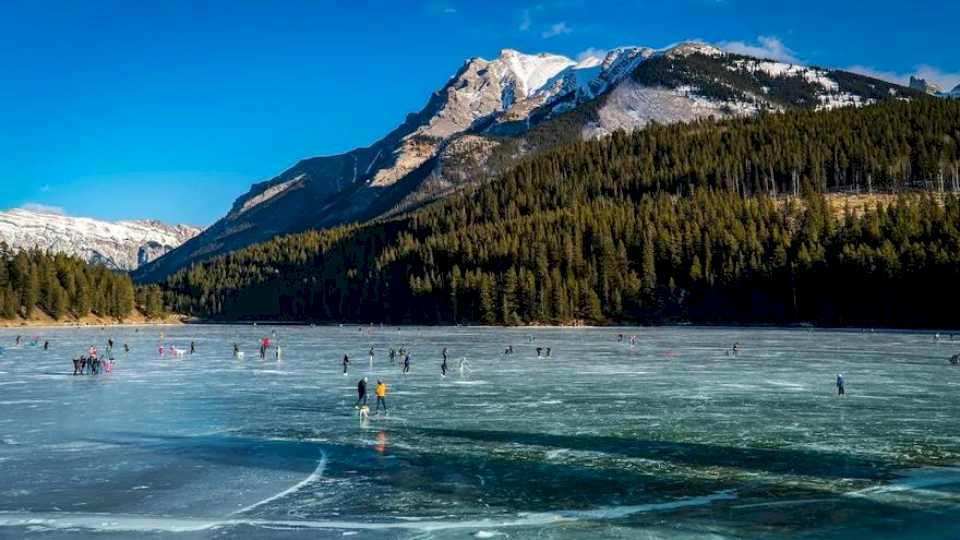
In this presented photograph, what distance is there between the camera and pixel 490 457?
29.2 m

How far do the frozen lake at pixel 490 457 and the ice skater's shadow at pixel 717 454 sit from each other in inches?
5.0

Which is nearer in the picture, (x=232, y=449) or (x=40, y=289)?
(x=232, y=449)

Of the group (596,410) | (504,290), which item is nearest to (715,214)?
(504,290)

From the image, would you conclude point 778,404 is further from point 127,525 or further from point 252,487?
point 127,525

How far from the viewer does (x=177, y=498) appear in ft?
76.9

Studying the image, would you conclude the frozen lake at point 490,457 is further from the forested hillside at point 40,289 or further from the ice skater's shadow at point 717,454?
the forested hillside at point 40,289

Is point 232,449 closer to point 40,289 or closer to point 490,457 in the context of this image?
point 490,457

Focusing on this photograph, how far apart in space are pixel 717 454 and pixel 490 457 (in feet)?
28.7

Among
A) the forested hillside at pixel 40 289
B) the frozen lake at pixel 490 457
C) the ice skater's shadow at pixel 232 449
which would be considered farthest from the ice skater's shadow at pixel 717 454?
the forested hillside at pixel 40 289

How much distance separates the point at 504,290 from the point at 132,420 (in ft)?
461

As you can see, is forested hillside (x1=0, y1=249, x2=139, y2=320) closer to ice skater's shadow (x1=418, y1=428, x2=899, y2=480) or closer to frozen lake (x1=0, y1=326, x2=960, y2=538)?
frozen lake (x1=0, y1=326, x2=960, y2=538)

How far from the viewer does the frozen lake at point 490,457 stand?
20875 mm

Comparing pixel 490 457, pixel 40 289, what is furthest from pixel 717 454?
pixel 40 289

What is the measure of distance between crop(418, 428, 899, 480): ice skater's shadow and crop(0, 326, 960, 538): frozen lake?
0.13 meters
